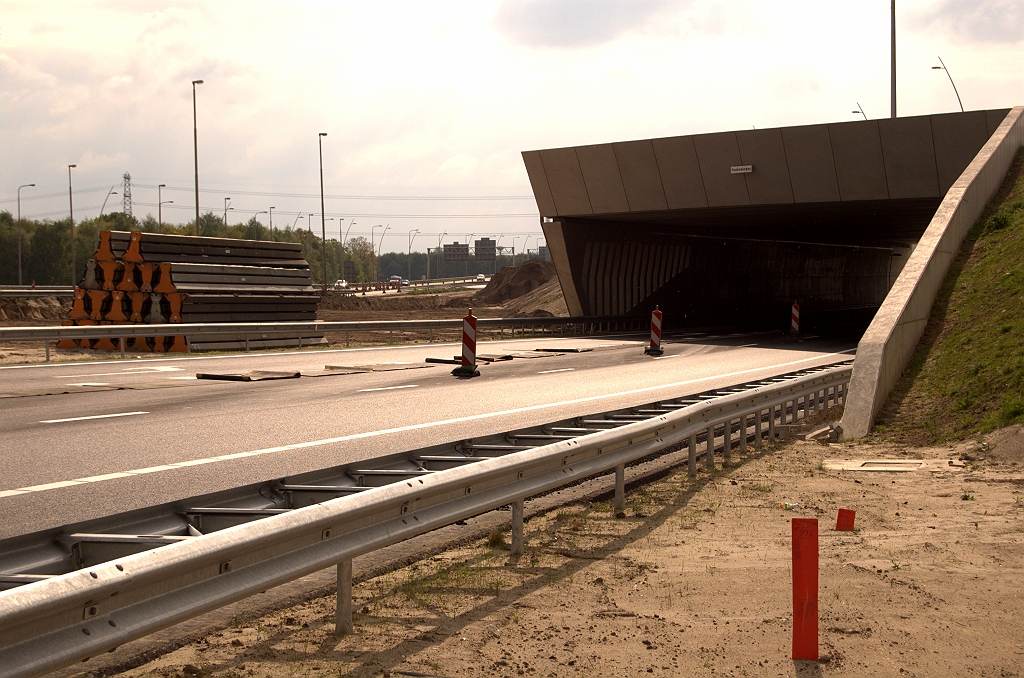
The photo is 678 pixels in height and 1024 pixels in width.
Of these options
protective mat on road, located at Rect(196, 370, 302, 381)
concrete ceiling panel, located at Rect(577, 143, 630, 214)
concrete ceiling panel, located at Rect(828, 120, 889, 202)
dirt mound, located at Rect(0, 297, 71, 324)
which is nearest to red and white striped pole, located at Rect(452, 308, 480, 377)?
protective mat on road, located at Rect(196, 370, 302, 381)

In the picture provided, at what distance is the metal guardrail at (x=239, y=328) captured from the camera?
76.0 ft

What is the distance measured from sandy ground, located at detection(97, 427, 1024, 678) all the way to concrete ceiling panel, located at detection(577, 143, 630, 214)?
3017 centimetres

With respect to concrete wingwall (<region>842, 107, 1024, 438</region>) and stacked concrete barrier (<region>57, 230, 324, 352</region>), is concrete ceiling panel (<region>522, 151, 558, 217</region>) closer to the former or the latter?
stacked concrete barrier (<region>57, 230, 324, 352</region>)

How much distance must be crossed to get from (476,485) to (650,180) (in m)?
32.6

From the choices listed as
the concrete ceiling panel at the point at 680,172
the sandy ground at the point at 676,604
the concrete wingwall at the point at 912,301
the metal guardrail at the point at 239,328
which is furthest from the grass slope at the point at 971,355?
the concrete ceiling panel at the point at 680,172

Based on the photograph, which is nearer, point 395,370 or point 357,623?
point 357,623

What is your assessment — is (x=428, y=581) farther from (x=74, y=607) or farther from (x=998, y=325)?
(x=998, y=325)

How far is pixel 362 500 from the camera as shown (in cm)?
481

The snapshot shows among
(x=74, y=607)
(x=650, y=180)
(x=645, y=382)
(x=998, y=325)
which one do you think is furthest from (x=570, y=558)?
(x=650, y=180)

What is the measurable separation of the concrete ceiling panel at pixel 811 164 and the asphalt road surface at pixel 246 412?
10.8 m

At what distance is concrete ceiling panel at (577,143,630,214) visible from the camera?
1474 inches

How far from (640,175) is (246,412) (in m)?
25.9

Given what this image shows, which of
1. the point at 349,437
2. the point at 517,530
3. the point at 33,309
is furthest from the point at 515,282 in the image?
the point at 517,530

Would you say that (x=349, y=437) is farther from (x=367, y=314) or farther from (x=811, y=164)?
(x=367, y=314)
